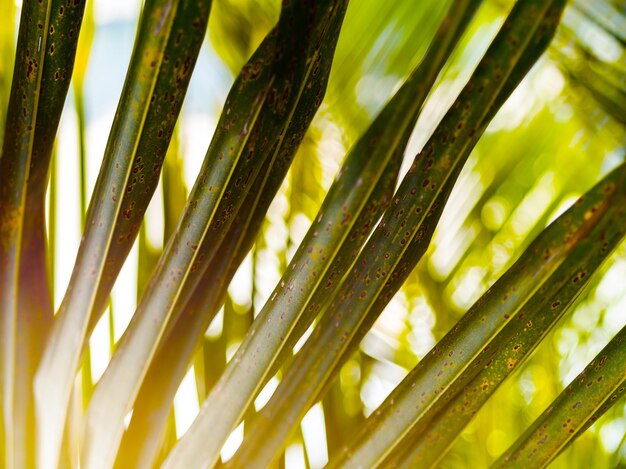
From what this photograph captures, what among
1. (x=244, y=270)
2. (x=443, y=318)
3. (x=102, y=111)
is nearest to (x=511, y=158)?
(x=443, y=318)

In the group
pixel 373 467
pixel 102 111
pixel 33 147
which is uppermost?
pixel 102 111

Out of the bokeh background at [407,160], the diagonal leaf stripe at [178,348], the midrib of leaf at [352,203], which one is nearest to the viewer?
the midrib of leaf at [352,203]

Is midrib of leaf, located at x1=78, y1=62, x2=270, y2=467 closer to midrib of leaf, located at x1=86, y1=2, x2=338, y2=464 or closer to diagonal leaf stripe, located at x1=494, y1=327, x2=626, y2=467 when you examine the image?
midrib of leaf, located at x1=86, y1=2, x2=338, y2=464

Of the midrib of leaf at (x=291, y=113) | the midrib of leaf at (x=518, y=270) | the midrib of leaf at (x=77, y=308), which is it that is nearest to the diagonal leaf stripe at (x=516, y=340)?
the midrib of leaf at (x=518, y=270)

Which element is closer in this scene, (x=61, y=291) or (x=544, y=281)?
(x=544, y=281)

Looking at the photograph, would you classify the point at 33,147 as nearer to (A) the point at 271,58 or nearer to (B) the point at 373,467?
(A) the point at 271,58

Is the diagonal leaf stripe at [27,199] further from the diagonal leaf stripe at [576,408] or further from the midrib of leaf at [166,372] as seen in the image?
the diagonal leaf stripe at [576,408]
